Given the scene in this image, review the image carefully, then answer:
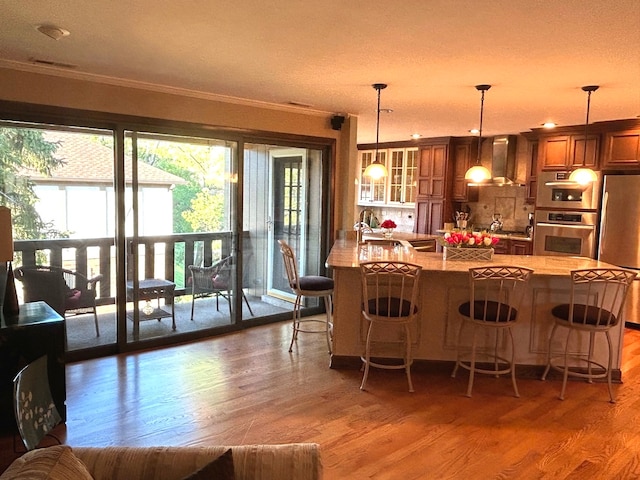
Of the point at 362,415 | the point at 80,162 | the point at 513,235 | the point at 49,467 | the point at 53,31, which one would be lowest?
the point at 362,415

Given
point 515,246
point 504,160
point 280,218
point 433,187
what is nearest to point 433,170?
point 433,187

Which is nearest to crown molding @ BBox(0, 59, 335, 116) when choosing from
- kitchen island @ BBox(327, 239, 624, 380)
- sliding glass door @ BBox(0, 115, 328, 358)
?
sliding glass door @ BBox(0, 115, 328, 358)

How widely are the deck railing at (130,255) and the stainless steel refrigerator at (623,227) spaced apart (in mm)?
4454

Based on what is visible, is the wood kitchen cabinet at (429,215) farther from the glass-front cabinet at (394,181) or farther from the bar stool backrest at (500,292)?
the bar stool backrest at (500,292)

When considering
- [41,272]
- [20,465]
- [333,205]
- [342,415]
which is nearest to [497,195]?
[333,205]

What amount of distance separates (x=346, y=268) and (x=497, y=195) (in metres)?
4.71

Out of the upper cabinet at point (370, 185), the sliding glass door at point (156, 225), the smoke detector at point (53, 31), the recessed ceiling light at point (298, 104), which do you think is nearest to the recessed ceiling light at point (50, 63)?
the sliding glass door at point (156, 225)

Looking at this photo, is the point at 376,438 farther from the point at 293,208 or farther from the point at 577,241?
the point at 577,241

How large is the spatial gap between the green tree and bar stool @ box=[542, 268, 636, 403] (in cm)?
428

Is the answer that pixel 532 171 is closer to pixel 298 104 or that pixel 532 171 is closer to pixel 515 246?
pixel 515 246

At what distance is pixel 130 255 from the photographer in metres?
4.52

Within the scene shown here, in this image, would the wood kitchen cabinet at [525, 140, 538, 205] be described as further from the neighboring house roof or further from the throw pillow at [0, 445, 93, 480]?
the throw pillow at [0, 445, 93, 480]

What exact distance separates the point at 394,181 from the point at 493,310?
5.24 metres

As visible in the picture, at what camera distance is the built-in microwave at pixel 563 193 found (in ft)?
19.8
